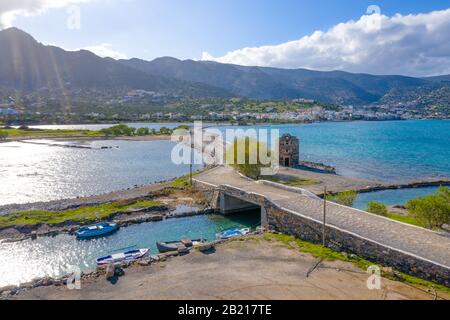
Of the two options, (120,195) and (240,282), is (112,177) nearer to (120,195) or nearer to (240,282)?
(120,195)

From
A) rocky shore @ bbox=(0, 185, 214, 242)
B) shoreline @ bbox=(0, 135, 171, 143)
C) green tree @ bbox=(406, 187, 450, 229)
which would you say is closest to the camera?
green tree @ bbox=(406, 187, 450, 229)

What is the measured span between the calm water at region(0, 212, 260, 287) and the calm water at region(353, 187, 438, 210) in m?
16.6

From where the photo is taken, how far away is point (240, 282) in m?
20.3

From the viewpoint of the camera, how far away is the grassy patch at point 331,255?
19.7 metres

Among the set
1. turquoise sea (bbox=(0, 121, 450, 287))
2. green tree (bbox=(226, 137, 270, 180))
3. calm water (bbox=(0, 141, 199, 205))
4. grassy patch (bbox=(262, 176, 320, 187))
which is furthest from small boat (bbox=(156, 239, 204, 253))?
calm water (bbox=(0, 141, 199, 205))

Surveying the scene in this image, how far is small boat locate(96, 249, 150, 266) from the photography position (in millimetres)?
26500

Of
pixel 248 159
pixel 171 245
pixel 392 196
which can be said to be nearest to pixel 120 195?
pixel 248 159

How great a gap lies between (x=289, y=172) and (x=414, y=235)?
37.1 m

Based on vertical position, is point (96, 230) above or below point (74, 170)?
above

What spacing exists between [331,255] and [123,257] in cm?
1434

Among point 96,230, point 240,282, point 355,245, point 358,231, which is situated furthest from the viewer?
point 96,230

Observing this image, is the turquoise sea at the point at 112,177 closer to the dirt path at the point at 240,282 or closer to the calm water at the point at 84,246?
the calm water at the point at 84,246

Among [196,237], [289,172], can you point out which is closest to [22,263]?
[196,237]

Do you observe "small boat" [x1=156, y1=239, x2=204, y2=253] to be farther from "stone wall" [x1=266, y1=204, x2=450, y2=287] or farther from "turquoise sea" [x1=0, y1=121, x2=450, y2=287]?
"stone wall" [x1=266, y1=204, x2=450, y2=287]
